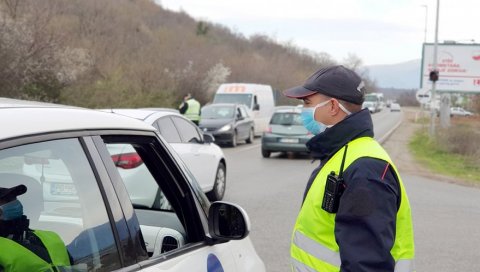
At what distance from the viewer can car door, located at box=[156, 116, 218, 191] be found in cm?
862

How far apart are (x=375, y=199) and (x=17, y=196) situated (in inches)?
52.8

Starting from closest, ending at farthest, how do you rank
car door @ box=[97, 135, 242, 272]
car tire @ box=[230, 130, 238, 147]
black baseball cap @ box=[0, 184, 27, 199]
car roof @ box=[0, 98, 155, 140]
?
1. car roof @ box=[0, 98, 155, 140]
2. black baseball cap @ box=[0, 184, 27, 199]
3. car door @ box=[97, 135, 242, 272]
4. car tire @ box=[230, 130, 238, 147]

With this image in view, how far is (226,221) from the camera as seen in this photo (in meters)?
2.84

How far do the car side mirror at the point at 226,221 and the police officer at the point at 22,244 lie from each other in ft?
2.88

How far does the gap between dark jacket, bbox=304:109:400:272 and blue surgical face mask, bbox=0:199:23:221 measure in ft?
3.97

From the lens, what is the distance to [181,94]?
4069 centimetres

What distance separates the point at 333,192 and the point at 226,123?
62.9ft

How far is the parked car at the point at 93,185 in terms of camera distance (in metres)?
1.95

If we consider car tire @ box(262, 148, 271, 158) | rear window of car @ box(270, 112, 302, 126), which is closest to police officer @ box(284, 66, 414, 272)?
rear window of car @ box(270, 112, 302, 126)

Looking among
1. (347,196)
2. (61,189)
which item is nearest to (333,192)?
(347,196)

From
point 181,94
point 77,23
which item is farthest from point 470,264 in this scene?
point 77,23

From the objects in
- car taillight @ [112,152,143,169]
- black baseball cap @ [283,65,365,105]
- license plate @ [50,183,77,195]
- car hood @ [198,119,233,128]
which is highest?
black baseball cap @ [283,65,365,105]

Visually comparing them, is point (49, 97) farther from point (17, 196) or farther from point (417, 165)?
point (17, 196)

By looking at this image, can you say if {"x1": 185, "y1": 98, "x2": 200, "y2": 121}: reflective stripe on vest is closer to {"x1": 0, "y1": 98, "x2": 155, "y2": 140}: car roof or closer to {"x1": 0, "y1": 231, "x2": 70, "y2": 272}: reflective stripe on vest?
{"x1": 0, "y1": 98, "x2": 155, "y2": 140}: car roof
